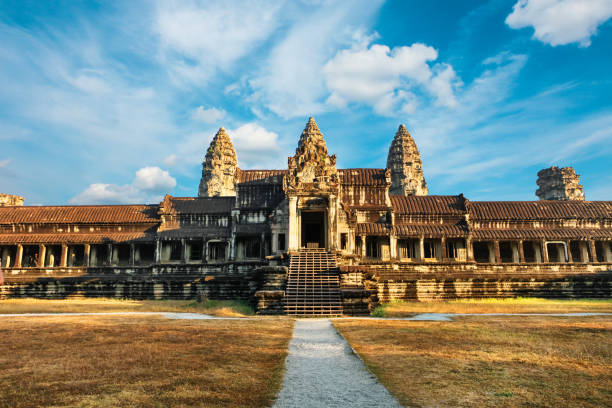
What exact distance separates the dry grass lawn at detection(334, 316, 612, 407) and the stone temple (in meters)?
11.8

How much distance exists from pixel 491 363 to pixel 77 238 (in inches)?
1551

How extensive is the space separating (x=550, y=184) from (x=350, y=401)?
82.2m

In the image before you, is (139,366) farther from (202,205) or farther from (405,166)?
(405,166)

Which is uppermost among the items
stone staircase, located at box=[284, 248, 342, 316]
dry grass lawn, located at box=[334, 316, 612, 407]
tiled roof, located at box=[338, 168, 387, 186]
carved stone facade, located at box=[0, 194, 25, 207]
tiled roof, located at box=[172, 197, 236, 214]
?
carved stone facade, located at box=[0, 194, 25, 207]

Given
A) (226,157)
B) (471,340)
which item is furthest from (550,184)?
(471,340)

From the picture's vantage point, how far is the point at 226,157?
82.5m

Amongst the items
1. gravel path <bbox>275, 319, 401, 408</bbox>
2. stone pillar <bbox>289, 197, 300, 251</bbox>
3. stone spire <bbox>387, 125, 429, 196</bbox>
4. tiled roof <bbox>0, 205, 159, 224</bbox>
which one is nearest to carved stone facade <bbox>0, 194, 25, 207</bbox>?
tiled roof <bbox>0, 205, 159, 224</bbox>

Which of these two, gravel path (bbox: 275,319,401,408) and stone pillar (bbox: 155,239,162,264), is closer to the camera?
gravel path (bbox: 275,319,401,408)

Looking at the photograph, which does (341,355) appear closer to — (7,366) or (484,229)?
(7,366)

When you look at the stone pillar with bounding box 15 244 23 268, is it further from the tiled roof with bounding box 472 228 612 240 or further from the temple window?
the temple window

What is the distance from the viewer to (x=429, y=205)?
38.2 m

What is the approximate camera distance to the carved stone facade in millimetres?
52447

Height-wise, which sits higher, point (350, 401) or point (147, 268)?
point (147, 268)

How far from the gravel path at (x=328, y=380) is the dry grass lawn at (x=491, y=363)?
0.36m
